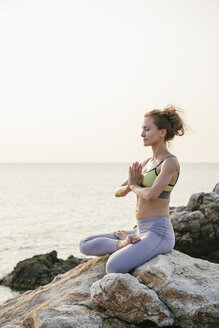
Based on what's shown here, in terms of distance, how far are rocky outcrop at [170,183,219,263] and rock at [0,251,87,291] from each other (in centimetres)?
569

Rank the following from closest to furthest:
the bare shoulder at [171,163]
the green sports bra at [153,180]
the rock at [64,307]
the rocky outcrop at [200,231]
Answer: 1. the rock at [64,307]
2. the bare shoulder at [171,163]
3. the green sports bra at [153,180]
4. the rocky outcrop at [200,231]

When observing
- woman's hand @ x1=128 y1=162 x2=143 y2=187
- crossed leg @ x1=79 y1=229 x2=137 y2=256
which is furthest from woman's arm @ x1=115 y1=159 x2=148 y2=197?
crossed leg @ x1=79 y1=229 x2=137 y2=256

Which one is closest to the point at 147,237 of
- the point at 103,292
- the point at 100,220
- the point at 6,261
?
the point at 103,292

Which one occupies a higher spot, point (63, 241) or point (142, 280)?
point (142, 280)

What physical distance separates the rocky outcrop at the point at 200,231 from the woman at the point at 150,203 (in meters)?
8.96

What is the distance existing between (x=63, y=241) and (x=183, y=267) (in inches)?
952

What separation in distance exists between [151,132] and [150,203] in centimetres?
111

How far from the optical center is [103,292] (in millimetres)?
5422

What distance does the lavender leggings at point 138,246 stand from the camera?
235 inches

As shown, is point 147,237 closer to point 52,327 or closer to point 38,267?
point 52,327

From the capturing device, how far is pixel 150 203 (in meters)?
6.44

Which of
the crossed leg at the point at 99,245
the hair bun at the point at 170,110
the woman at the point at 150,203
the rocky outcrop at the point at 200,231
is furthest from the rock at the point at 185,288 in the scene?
the rocky outcrop at the point at 200,231

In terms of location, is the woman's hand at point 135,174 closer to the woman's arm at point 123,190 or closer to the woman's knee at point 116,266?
the woman's arm at point 123,190

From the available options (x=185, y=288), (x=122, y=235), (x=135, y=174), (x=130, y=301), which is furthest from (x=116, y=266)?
(x=135, y=174)
